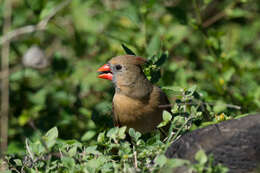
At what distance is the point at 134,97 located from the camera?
3660 mm

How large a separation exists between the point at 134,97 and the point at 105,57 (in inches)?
88.1

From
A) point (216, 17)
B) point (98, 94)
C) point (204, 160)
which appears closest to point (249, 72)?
point (216, 17)

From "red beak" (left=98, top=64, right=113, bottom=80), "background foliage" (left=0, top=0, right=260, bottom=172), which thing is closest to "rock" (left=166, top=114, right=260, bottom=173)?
"background foliage" (left=0, top=0, right=260, bottom=172)

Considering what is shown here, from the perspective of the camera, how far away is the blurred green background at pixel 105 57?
4512 millimetres

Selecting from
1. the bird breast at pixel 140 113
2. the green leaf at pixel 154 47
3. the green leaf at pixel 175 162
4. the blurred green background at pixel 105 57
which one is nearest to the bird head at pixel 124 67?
the bird breast at pixel 140 113

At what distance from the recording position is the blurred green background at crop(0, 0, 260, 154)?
14.8ft

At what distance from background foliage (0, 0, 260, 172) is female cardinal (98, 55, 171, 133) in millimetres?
182

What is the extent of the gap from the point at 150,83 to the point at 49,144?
1509mm

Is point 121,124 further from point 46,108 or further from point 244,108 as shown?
point 46,108

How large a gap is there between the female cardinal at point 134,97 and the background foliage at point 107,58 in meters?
0.18

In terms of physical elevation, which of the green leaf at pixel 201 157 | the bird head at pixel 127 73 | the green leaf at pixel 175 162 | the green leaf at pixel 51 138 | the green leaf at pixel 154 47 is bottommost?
the green leaf at pixel 175 162

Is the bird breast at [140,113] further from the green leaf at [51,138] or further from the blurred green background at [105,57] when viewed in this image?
the green leaf at [51,138]

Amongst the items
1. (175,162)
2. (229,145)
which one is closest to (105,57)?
(229,145)

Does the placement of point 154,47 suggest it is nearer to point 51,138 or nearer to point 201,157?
point 51,138
